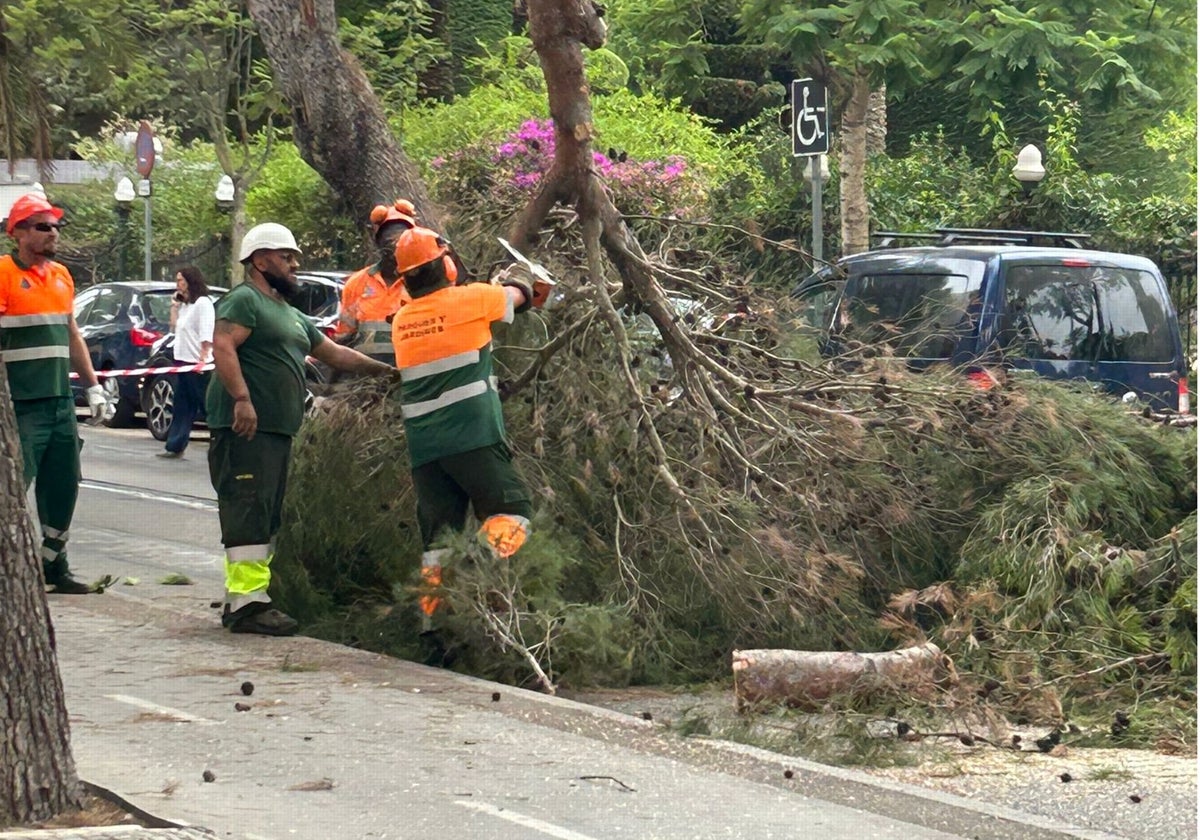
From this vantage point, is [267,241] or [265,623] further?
[267,241]

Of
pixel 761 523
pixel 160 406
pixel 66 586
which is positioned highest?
pixel 761 523

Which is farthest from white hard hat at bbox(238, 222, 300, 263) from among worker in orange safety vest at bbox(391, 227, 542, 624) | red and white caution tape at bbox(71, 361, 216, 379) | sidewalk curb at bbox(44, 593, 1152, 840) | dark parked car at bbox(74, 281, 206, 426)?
dark parked car at bbox(74, 281, 206, 426)

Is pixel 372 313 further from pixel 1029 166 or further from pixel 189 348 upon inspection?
pixel 1029 166

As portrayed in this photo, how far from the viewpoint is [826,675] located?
761 centimetres

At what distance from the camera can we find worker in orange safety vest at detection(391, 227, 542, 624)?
8.45 m

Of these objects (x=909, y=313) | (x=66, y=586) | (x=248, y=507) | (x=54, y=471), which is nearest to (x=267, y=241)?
(x=248, y=507)

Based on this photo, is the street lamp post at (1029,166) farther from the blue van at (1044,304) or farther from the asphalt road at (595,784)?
the asphalt road at (595,784)

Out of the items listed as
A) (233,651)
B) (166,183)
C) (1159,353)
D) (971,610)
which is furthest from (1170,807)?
(166,183)

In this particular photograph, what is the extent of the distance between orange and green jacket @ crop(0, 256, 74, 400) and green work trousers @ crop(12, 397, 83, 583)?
0.08 m

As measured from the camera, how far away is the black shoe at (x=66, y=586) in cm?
1023

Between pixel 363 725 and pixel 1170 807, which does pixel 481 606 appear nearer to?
pixel 363 725

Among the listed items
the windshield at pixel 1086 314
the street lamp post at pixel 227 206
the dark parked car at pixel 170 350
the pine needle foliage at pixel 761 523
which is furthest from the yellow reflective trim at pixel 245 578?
the street lamp post at pixel 227 206

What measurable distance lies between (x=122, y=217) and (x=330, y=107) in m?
26.2

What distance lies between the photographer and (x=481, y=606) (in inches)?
317
